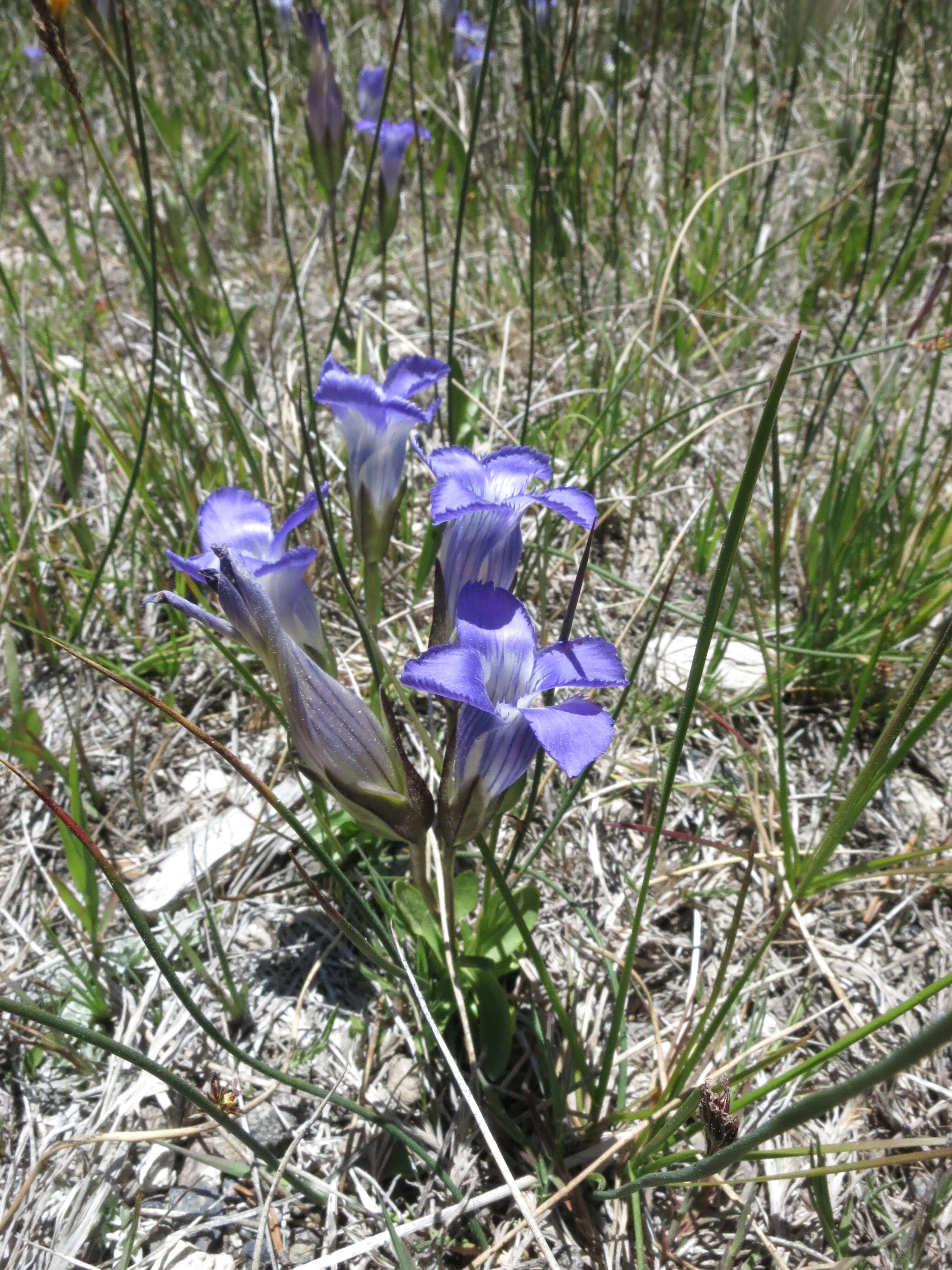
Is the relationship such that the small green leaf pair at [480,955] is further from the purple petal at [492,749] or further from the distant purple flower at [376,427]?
the distant purple flower at [376,427]

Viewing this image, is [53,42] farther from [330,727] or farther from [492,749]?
[492,749]

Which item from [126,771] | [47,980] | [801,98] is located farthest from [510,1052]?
[801,98]

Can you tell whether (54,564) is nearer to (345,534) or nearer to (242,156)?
(345,534)

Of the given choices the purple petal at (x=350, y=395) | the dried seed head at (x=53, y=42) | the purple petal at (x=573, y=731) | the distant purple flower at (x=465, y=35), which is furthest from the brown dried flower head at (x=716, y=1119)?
the distant purple flower at (x=465, y=35)

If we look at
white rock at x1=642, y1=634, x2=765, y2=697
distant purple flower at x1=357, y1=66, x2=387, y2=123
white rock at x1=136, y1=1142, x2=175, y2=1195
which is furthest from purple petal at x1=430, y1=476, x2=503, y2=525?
distant purple flower at x1=357, y1=66, x2=387, y2=123

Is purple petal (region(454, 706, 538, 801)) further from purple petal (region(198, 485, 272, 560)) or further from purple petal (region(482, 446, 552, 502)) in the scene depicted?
purple petal (region(198, 485, 272, 560))
